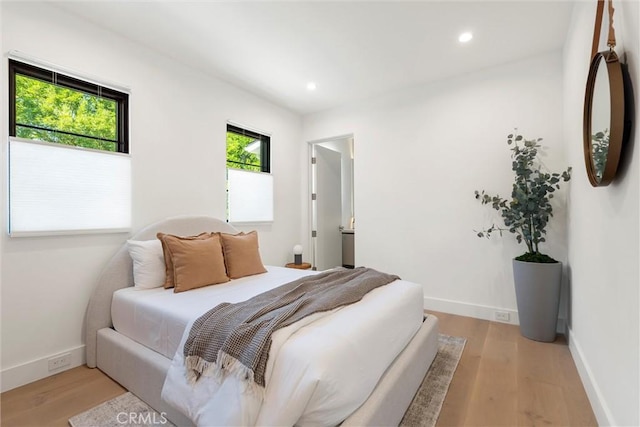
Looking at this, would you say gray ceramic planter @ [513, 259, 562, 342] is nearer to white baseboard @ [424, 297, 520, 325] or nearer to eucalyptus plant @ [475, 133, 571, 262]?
eucalyptus plant @ [475, 133, 571, 262]

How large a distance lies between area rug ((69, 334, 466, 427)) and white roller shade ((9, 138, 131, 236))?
1266 millimetres

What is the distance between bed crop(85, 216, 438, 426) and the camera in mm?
1418

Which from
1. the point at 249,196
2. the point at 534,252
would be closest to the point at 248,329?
the point at 249,196

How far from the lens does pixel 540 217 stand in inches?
103

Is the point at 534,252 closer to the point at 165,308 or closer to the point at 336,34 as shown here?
the point at 336,34

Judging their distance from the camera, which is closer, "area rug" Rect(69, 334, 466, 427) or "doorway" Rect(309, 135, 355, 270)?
"area rug" Rect(69, 334, 466, 427)

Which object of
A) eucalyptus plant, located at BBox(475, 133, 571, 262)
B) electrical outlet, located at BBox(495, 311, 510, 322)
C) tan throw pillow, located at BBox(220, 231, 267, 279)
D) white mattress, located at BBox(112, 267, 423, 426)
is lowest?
electrical outlet, located at BBox(495, 311, 510, 322)

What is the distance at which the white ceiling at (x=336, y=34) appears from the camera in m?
2.22

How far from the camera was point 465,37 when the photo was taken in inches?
103

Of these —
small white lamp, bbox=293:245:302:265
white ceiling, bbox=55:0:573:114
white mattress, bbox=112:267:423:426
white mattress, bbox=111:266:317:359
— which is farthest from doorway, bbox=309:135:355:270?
white mattress, bbox=112:267:423:426

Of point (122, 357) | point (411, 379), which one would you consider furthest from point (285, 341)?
point (122, 357)

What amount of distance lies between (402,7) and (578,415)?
2.90 m

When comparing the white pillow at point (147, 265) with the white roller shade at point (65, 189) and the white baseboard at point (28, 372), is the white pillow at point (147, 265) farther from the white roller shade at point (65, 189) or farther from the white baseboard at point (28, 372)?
the white baseboard at point (28, 372)

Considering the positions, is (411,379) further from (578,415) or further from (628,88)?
(628,88)
